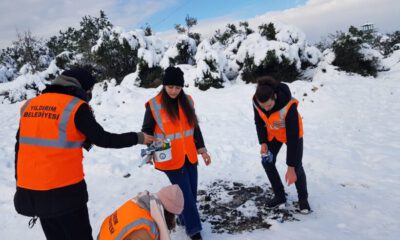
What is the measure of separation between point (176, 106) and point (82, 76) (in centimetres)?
117

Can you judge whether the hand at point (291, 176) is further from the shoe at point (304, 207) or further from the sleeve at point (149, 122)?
the sleeve at point (149, 122)

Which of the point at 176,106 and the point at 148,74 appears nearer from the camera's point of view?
the point at 176,106

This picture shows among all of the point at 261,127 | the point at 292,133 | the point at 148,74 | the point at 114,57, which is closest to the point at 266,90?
the point at 292,133

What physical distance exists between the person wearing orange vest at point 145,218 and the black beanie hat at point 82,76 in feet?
3.62

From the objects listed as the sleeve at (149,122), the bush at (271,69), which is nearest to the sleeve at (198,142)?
the sleeve at (149,122)

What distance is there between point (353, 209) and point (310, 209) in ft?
1.93

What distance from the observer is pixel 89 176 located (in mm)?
5668

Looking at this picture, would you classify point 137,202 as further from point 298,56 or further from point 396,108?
point 298,56

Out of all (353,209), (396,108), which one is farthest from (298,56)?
(353,209)

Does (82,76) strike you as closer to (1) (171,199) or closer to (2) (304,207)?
(1) (171,199)

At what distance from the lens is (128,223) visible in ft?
6.24

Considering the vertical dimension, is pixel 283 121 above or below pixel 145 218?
above

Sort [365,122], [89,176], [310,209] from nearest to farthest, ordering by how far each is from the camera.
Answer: [310,209]
[89,176]
[365,122]

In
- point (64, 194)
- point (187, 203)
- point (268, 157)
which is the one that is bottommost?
point (187, 203)
